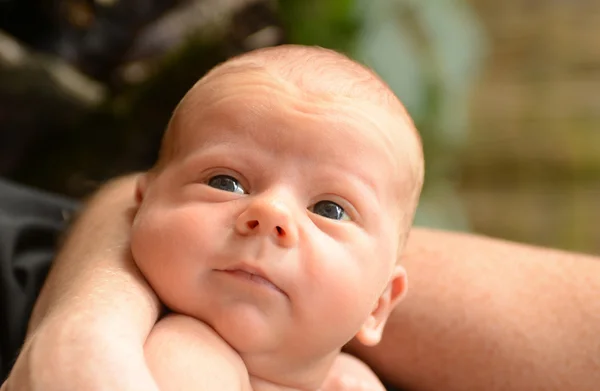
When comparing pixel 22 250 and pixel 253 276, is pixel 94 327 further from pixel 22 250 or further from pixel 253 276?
pixel 22 250

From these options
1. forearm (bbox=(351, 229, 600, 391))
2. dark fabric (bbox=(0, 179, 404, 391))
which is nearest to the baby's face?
forearm (bbox=(351, 229, 600, 391))

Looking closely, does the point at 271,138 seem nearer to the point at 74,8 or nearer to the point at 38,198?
the point at 38,198

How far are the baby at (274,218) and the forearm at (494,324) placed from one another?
16cm

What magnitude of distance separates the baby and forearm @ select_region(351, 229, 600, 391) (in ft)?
0.51

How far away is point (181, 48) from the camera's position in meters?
1.80

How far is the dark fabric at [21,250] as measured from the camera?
1000 mm

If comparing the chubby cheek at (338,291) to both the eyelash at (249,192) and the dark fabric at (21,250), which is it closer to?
the eyelash at (249,192)

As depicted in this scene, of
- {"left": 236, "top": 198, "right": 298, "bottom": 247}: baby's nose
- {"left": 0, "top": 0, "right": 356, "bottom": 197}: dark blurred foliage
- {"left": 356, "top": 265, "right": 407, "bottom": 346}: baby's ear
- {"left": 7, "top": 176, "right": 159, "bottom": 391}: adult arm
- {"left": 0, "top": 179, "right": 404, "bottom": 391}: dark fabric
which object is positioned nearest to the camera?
{"left": 7, "top": 176, "right": 159, "bottom": 391}: adult arm

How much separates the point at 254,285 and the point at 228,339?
6 centimetres

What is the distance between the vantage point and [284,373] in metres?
0.80

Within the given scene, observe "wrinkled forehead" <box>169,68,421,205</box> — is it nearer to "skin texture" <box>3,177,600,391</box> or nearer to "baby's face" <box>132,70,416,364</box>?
"baby's face" <box>132,70,416,364</box>

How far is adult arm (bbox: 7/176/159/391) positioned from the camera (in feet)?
2.04

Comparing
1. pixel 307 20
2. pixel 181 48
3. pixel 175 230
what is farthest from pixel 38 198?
pixel 307 20

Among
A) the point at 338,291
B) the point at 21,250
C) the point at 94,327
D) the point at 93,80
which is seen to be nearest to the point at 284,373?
the point at 338,291
